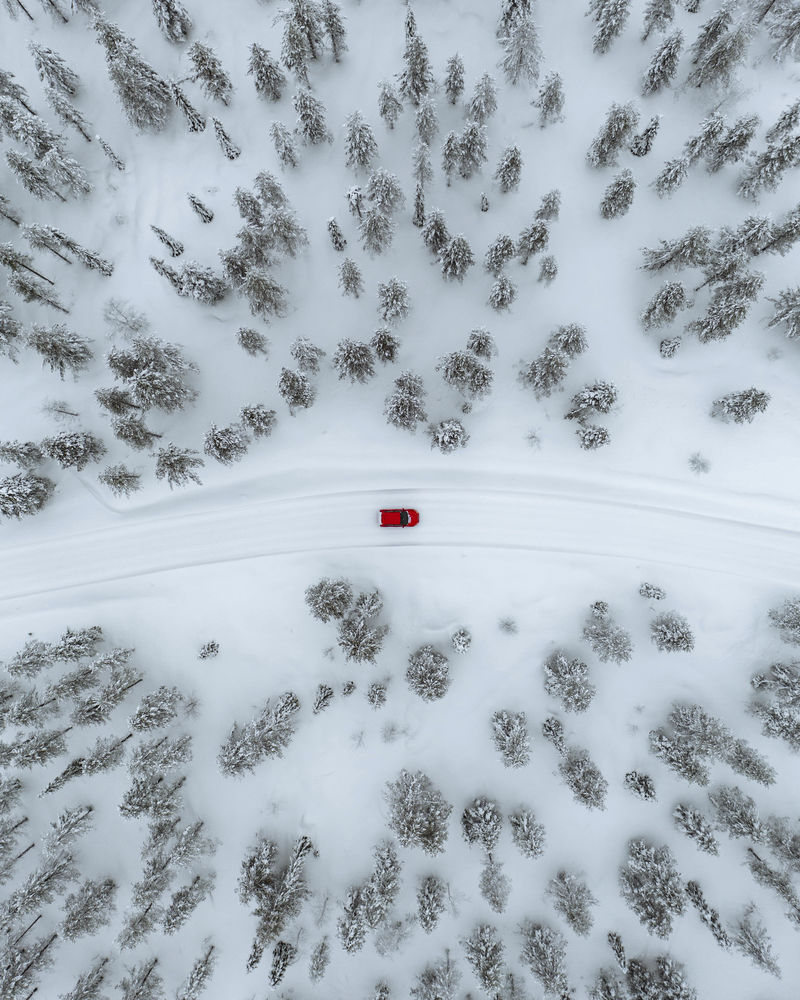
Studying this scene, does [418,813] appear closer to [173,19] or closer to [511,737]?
[511,737]

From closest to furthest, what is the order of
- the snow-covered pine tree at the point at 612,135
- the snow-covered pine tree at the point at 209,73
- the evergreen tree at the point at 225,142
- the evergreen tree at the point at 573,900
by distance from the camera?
1. the snow-covered pine tree at the point at 612,135
2. the evergreen tree at the point at 573,900
3. the snow-covered pine tree at the point at 209,73
4. the evergreen tree at the point at 225,142

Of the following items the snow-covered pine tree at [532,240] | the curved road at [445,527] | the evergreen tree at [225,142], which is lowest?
the curved road at [445,527]

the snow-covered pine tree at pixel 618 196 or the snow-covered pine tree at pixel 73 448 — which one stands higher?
the snow-covered pine tree at pixel 618 196

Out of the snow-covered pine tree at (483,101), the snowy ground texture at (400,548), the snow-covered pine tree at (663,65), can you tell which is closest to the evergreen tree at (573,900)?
the snowy ground texture at (400,548)

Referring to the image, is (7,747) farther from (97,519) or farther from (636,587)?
(636,587)

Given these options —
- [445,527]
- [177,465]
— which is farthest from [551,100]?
[177,465]

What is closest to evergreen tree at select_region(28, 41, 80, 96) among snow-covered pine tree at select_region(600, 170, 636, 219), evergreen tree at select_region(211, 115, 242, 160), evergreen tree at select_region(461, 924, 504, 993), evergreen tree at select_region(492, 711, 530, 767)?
evergreen tree at select_region(211, 115, 242, 160)

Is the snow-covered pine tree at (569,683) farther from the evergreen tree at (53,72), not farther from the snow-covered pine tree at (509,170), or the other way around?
the evergreen tree at (53,72)
